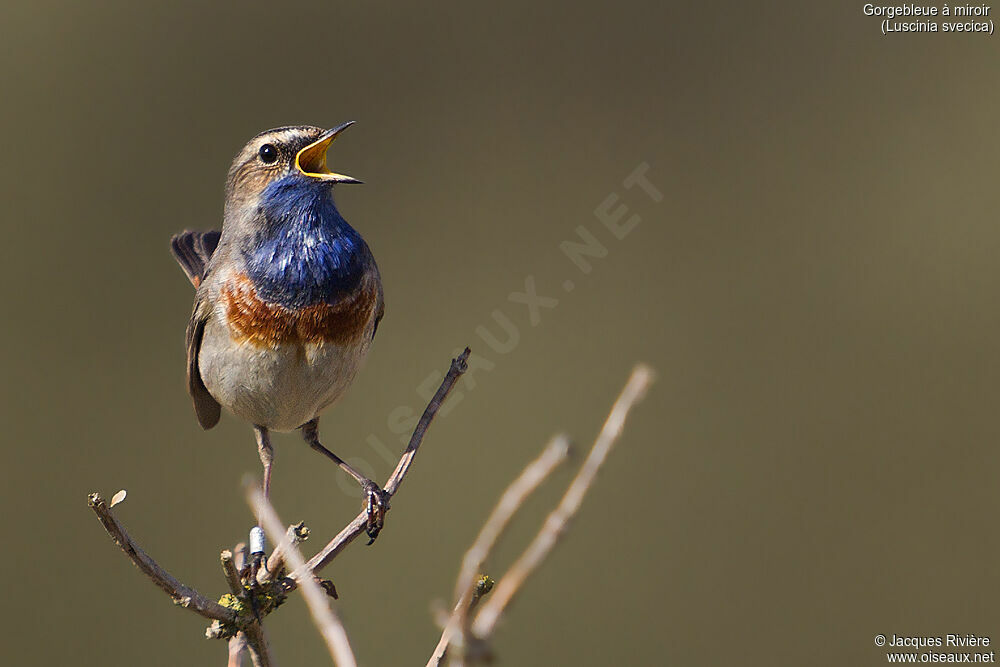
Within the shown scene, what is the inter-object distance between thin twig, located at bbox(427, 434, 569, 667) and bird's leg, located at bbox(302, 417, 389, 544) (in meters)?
1.24

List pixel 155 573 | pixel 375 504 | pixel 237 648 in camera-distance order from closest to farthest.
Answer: pixel 155 573 < pixel 237 648 < pixel 375 504

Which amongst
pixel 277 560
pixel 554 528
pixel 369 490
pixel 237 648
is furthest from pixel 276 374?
pixel 554 528

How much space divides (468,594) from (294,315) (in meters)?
Answer: 1.86

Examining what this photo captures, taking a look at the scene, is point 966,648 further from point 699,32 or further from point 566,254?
point 699,32

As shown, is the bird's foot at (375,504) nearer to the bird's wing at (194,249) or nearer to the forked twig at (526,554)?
the bird's wing at (194,249)

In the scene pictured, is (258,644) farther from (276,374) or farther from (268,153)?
(268,153)

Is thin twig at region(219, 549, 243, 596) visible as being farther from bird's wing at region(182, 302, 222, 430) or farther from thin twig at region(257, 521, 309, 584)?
bird's wing at region(182, 302, 222, 430)

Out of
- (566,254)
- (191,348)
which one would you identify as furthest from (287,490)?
(191,348)

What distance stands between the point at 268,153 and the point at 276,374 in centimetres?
62

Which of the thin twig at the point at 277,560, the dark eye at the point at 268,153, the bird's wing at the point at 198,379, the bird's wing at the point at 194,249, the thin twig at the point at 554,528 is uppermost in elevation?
the bird's wing at the point at 194,249

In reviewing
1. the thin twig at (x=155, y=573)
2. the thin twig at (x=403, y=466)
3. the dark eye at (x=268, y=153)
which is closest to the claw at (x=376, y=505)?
the thin twig at (x=403, y=466)

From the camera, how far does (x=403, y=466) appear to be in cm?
252

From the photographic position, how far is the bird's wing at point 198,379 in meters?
3.21

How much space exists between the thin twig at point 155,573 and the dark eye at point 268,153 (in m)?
1.38
